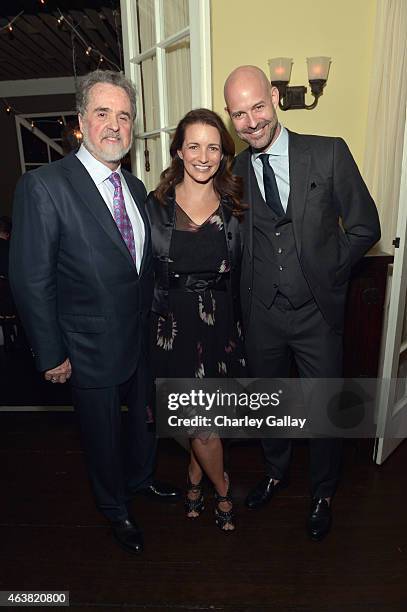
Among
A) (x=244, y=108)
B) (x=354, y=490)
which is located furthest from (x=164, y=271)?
(x=354, y=490)

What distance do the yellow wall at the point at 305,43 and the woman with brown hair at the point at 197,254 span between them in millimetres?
1089

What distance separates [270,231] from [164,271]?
19.0 inches

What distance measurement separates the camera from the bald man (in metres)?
1.87

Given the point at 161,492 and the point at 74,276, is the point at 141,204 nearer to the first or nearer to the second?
the point at 74,276

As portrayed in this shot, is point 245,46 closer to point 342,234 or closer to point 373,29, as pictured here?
point 373,29

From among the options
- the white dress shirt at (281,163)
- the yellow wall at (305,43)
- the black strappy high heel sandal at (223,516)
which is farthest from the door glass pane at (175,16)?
the black strappy high heel sandal at (223,516)

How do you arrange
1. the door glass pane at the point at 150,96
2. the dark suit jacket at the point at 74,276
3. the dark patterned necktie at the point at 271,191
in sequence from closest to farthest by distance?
the dark suit jacket at the point at 74,276 → the dark patterned necktie at the point at 271,191 → the door glass pane at the point at 150,96

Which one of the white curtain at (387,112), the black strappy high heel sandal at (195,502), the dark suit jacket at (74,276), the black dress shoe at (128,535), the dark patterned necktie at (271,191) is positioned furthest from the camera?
the white curtain at (387,112)

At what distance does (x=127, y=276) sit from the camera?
6.03 ft

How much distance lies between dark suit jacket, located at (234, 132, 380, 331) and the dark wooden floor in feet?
3.48

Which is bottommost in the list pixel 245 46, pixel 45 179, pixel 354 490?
pixel 354 490

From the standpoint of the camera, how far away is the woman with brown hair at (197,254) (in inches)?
74.2

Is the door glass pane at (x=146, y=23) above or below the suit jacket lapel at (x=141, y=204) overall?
above

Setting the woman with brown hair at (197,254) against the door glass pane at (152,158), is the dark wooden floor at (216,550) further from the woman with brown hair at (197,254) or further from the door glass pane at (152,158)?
the door glass pane at (152,158)
